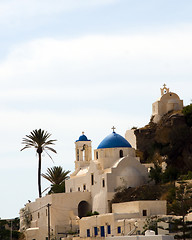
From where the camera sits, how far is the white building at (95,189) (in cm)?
7238

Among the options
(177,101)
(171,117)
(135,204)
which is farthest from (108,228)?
(177,101)

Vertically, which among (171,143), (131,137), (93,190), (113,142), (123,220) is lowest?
(123,220)

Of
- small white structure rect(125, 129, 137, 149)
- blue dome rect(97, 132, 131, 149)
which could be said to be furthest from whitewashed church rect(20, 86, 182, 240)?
small white structure rect(125, 129, 137, 149)

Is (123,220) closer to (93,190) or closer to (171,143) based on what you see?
(93,190)

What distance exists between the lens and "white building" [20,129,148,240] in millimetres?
72375

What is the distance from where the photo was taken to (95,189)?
244 feet

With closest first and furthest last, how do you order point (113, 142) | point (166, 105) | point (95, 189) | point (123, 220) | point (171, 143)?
1. point (123, 220)
2. point (95, 189)
3. point (113, 142)
4. point (171, 143)
5. point (166, 105)

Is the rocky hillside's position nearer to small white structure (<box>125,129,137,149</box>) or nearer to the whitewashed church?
small white structure (<box>125,129,137,149</box>)

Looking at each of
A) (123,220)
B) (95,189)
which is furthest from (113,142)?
(123,220)

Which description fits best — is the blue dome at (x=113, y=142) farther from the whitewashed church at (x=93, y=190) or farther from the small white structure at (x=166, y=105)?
the small white structure at (x=166, y=105)

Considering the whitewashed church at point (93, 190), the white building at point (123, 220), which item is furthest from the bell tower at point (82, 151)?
the white building at point (123, 220)

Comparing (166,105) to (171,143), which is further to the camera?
(166,105)

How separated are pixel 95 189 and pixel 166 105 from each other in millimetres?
16878

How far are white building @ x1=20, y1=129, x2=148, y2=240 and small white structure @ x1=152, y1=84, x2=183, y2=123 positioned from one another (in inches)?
408
